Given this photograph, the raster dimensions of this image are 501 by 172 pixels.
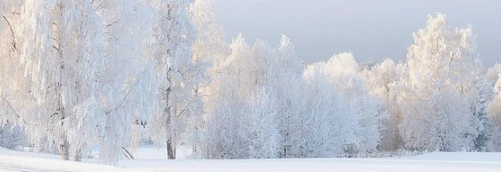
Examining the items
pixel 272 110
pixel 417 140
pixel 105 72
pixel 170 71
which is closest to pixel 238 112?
pixel 272 110

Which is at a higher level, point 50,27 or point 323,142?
point 50,27

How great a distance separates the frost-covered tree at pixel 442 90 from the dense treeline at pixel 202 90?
0.07 m

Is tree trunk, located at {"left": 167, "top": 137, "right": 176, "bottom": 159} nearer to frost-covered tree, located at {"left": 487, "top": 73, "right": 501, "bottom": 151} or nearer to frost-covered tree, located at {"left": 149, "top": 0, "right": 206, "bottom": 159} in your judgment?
frost-covered tree, located at {"left": 149, "top": 0, "right": 206, "bottom": 159}

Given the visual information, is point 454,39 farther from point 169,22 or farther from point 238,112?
point 169,22

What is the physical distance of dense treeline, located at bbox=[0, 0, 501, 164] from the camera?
15.0 meters

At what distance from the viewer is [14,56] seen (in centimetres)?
1506

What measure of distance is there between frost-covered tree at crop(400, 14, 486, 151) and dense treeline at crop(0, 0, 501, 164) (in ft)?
0.24

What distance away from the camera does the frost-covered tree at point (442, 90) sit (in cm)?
3691

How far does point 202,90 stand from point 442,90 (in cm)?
1642

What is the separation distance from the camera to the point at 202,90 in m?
29.5

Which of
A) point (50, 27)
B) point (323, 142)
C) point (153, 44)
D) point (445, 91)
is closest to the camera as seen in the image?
point (50, 27)

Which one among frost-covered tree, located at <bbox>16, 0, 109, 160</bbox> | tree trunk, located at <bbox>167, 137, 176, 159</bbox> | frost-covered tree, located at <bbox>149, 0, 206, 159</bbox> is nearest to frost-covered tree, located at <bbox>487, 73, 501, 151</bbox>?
frost-covered tree, located at <bbox>149, 0, 206, 159</bbox>

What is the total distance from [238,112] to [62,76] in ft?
45.6

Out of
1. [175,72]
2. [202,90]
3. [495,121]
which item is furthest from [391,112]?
[175,72]
